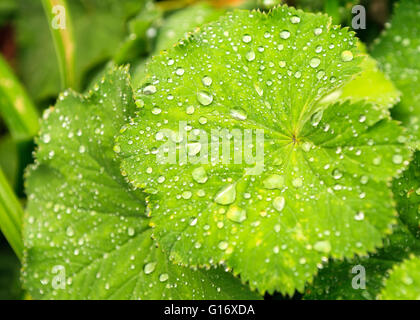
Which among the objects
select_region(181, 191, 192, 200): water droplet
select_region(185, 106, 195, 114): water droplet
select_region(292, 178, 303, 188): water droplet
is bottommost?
select_region(292, 178, 303, 188): water droplet

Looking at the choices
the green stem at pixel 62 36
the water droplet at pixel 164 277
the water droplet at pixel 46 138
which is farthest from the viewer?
the green stem at pixel 62 36

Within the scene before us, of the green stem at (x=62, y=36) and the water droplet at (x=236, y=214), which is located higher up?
the green stem at (x=62, y=36)

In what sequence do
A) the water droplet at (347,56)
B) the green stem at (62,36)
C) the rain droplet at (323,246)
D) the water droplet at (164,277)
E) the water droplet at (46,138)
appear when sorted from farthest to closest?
the green stem at (62,36) → the water droplet at (46,138) → the water droplet at (164,277) → the water droplet at (347,56) → the rain droplet at (323,246)

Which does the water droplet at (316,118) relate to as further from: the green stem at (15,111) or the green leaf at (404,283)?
the green stem at (15,111)

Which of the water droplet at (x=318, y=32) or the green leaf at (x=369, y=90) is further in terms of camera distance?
the green leaf at (x=369, y=90)

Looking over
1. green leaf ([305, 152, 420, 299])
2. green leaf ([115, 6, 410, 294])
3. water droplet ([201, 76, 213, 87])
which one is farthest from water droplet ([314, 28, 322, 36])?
green leaf ([305, 152, 420, 299])

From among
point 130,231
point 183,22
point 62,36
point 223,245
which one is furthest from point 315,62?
point 62,36

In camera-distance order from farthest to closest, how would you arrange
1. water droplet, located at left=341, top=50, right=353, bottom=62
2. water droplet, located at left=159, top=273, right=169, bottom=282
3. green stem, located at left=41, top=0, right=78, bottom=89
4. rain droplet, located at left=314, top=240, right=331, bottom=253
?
1. green stem, located at left=41, top=0, right=78, bottom=89
2. water droplet, located at left=159, top=273, right=169, bottom=282
3. water droplet, located at left=341, top=50, right=353, bottom=62
4. rain droplet, located at left=314, top=240, right=331, bottom=253

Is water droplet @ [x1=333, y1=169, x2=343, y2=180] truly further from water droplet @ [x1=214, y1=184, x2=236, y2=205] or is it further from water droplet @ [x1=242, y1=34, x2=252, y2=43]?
water droplet @ [x1=242, y1=34, x2=252, y2=43]

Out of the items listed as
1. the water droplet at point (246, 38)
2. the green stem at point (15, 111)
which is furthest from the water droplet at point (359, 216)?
the green stem at point (15, 111)
